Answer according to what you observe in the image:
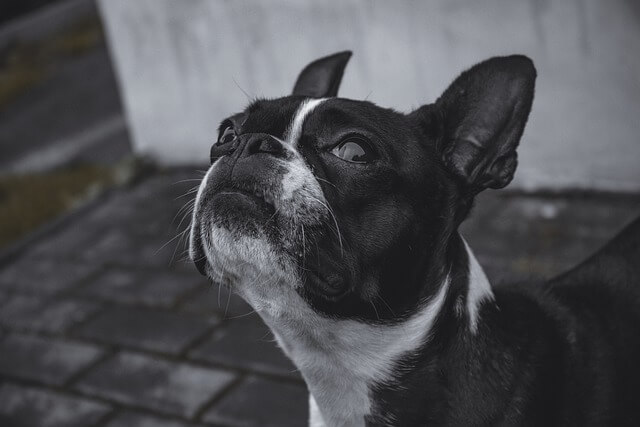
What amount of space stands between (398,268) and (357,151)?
378 millimetres

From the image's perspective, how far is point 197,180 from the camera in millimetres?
4387

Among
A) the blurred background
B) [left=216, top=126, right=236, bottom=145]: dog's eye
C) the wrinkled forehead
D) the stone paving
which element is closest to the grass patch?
the blurred background

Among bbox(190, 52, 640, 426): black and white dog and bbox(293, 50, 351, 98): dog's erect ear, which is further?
bbox(293, 50, 351, 98): dog's erect ear

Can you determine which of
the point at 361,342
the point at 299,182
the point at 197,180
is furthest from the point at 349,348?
the point at 197,180

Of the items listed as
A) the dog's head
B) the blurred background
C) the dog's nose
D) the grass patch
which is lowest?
the grass patch

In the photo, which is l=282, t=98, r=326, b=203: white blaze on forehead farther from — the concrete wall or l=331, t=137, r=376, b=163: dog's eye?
the concrete wall

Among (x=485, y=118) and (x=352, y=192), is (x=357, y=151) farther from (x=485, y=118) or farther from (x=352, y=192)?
(x=485, y=118)

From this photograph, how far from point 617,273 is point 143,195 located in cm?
470

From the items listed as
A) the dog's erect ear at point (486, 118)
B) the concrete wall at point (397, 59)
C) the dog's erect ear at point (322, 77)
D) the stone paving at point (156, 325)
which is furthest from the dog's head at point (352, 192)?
the concrete wall at point (397, 59)

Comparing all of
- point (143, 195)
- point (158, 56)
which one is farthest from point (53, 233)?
point (158, 56)

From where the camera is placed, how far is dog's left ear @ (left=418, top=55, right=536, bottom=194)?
2.38 meters

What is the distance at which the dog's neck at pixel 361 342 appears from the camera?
7.80ft

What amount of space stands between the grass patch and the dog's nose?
484cm

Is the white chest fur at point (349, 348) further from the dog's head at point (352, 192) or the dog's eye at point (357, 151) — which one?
the dog's eye at point (357, 151)
